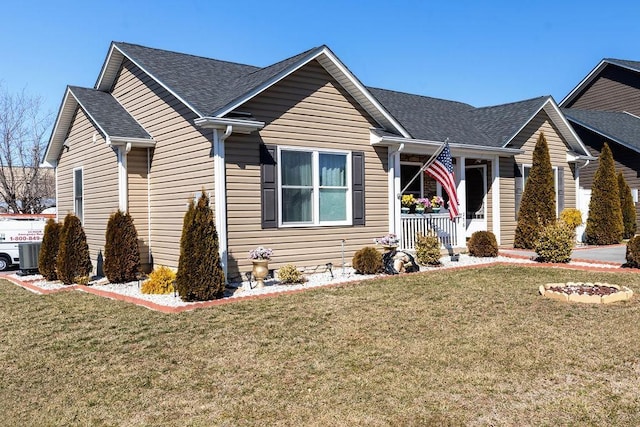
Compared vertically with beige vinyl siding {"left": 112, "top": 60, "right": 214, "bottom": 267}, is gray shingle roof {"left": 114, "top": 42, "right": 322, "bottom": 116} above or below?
above

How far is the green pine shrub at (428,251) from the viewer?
12.5m

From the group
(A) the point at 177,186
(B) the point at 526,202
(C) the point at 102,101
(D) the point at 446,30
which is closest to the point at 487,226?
(B) the point at 526,202

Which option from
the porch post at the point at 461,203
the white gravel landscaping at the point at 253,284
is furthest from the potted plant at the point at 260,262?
the porch post at the point at 461,203

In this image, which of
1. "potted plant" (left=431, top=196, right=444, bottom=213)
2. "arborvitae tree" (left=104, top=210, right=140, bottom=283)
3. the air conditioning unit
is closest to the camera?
"arborvitae tree" (left=104, top=210, right=140, bottom=283)

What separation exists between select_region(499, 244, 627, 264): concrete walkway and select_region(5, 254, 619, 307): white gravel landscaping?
61 cm

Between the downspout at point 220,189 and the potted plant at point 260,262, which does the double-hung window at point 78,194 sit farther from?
the potted plant at point 260,262

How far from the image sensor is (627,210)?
67.9 ft

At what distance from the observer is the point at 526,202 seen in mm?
15625

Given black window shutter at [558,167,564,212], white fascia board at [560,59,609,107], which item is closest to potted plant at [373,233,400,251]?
black window shutter at [558,167,564,212]

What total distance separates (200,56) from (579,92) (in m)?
23.8

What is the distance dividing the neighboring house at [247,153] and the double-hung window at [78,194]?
5 centimetres

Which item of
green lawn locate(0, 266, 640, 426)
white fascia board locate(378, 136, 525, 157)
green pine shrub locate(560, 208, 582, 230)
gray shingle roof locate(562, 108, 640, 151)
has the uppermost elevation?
gray shingle roof locate(562, 108, 640, 151)

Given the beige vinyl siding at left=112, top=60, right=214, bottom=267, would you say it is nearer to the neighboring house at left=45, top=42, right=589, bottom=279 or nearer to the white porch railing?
the neighboring house at left=45, top=42, right=589, bottom=279

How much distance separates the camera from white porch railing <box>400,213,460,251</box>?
13.5 meters
